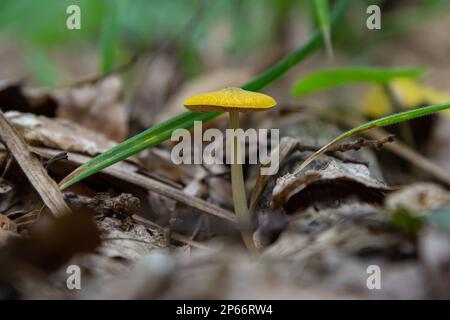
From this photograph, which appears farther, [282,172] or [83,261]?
[282,172]

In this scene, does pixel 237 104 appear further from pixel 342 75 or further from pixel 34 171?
pixel 342 75

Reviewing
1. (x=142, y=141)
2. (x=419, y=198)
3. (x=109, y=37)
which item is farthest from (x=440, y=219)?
(x=109, y=37)

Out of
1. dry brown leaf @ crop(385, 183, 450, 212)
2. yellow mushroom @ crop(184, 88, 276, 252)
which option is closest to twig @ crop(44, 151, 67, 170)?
yellow mushroom @ crop(184, 88, 276, 252)

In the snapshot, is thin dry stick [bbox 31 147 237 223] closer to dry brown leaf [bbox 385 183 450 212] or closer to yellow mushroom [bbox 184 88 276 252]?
yellow mushroom [bbox 184 88 276 252]

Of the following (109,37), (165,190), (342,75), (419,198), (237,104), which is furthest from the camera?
(109,37)

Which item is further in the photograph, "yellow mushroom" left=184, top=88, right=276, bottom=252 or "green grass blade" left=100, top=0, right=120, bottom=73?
"green grass blade" left=100, top=0, right=120, bottom=73
